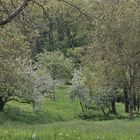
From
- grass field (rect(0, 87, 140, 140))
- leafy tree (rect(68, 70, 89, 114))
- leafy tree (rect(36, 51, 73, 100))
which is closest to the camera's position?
grass field (rect(0, 87, 140, 140))

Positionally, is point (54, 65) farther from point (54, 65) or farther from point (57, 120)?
point (57, 120)

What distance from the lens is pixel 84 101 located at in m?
69.3

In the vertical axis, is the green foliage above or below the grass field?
above

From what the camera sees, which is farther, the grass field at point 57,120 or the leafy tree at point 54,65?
the leafy tree at point 54,65

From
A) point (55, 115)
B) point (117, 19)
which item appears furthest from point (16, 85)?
point (117, 19)

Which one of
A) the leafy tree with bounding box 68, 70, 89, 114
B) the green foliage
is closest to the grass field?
the leafy tree with bounding box 68, 70, 89, 114

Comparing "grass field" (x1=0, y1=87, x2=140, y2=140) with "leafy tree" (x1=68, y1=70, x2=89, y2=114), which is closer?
"grass field" (x1=0, y1=87, x2=140, y2=140)

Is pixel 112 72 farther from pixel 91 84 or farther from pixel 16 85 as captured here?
pixel 16 85

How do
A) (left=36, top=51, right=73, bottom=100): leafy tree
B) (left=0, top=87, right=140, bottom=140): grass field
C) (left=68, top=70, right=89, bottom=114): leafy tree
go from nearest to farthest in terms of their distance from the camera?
(left=0, top=87, right=140, bottom=140): grass field
(left=68, top=70, right=89, bottom=114): leafy tree
(left=36, top=51, right=73, bottom=100): leafy tree

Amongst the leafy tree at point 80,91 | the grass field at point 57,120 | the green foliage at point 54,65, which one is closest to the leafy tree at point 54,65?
the green foliage at point 54,65

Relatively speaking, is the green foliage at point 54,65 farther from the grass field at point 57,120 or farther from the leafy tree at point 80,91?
the leafy tree at point 80,91

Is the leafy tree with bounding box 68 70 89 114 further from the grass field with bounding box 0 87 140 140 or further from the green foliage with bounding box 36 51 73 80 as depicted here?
the green foliage with bounding box 36 51 73 80

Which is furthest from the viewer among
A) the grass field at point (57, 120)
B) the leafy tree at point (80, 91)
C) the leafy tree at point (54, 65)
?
the leafy tree at point (54, 65)

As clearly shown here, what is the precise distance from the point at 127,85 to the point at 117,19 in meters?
9.56
